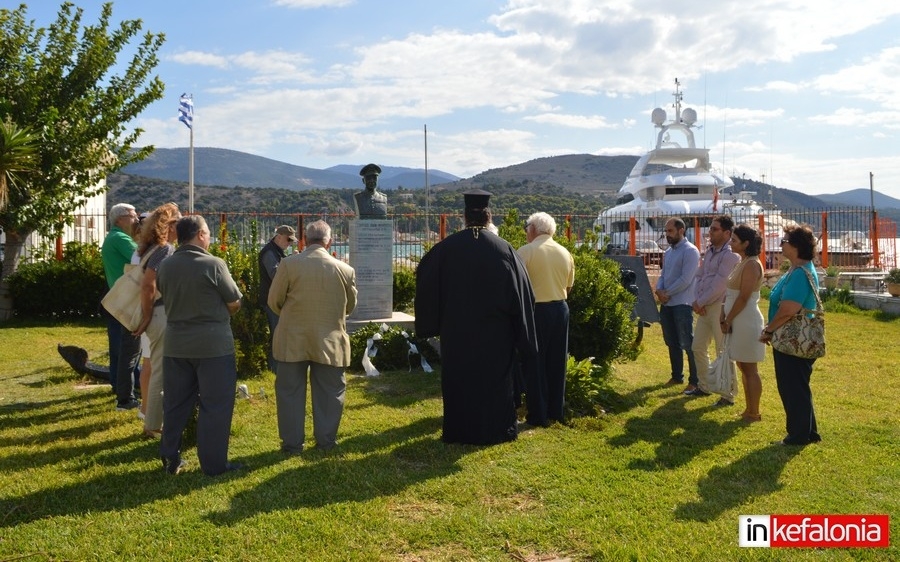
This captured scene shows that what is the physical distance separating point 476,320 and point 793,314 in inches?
91.2

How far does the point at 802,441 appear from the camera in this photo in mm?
5871

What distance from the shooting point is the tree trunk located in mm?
14547

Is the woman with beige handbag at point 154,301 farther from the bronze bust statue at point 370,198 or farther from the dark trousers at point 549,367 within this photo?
the bronze bust statue at point 370,198

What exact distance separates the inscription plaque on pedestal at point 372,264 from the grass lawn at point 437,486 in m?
3.25

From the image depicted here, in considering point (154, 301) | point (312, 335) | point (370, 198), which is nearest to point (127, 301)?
point (154, 301)

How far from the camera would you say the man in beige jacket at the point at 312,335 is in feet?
18.3

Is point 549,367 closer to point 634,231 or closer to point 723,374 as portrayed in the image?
point 723,374

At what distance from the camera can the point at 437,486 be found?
4.96m

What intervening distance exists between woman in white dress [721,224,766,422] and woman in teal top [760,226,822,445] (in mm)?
682

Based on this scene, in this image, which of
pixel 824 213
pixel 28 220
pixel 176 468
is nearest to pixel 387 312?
pixel 176 468

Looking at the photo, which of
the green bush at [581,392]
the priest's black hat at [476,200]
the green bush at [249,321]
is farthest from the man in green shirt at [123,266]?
the green bush at [581,392]

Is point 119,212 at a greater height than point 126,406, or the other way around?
point 119,212

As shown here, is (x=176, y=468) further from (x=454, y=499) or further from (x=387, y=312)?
(x=387, y=312)

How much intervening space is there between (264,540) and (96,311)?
40.1 ft
